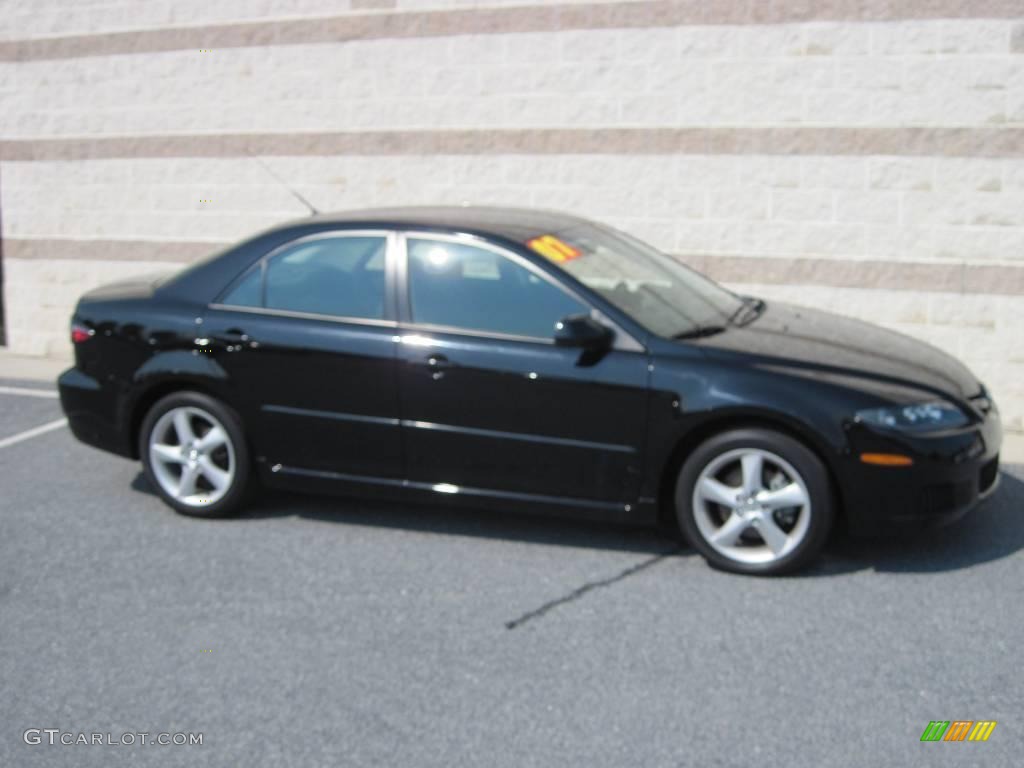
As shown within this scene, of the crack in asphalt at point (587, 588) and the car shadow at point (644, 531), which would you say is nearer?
the crack in asphalt at point (587, 588)

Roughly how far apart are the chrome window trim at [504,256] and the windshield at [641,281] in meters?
0.10

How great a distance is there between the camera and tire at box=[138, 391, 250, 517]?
6.35 meters

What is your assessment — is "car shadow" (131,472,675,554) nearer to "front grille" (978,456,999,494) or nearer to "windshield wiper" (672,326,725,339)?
"windshield wiper" (672,326,725,339)

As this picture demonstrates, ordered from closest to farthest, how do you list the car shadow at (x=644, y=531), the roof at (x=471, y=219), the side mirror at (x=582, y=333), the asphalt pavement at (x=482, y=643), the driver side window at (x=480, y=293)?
the asphalt pavement at (x=482, y=643)
the side mirror at (x=582, y=333)
the car shadow at (x=644, y=531)
the driver side window at (x=480, y=293)
the roof at (x=471, y=219)

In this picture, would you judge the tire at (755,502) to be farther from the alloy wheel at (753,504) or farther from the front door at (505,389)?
the front door at (505,389)

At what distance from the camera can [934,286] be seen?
855cm

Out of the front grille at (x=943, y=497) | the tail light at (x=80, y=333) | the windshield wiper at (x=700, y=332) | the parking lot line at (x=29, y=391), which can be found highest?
the windshield wiper at (x=700, y=332)

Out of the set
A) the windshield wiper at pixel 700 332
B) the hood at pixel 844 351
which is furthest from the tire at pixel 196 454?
the hood at pixel 844 351

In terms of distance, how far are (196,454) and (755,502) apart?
2689mm

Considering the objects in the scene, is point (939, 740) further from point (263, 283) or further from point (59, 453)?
point (59, 453)

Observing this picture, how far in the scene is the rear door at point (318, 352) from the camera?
19.9 feet

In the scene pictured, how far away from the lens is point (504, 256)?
5988mm

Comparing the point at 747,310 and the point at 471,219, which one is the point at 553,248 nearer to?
the point at 471,219

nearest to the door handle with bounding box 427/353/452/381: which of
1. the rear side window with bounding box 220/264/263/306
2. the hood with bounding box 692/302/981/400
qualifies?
the rear side window with bounding box 220/264/263/306
